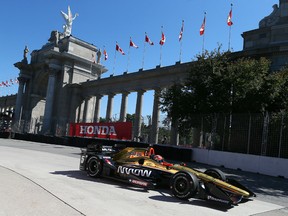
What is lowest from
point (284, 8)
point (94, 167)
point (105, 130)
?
point (94, 167)

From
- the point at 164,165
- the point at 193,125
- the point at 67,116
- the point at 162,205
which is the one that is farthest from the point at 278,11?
the point at 67,116

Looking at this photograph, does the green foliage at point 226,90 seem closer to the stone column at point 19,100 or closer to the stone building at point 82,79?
the stone building at point 82,79

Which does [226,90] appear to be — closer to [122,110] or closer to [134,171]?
[134,171]

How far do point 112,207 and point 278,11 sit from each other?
30.3 m

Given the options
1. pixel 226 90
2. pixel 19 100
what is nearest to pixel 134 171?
pixel 226 90

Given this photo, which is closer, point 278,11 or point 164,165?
point 164,165

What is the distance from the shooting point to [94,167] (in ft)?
35.6

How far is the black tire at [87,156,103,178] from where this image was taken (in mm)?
10523

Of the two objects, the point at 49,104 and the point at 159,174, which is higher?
the point at 49,104

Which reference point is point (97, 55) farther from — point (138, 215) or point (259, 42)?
point (138, 215)

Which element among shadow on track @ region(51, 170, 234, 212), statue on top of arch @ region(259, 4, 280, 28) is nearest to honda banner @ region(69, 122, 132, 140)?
statue on top of arch @ region(259, 4, 280, 28)

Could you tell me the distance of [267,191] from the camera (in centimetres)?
1184

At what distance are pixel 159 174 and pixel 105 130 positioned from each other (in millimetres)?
23207

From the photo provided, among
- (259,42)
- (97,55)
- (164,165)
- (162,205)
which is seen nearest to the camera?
(162,205)
